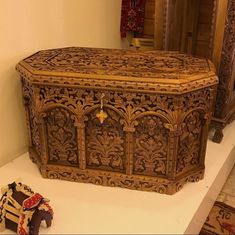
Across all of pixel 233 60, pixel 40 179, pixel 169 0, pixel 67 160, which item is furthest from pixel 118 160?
pixel 169 0

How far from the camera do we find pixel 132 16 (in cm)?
187

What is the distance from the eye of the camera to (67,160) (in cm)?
124

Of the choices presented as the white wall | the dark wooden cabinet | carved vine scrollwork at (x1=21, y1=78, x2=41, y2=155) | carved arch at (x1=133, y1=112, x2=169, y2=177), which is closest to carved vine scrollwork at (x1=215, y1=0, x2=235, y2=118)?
the dark wooden cabinet

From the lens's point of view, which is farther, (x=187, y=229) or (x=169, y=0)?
(x=169, y=0)

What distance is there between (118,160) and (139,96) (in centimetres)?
27

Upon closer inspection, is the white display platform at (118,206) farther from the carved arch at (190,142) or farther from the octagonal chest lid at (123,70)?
the octagonal chest lid at (123,70)

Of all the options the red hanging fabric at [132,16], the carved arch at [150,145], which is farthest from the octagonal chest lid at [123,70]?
the red hanging fabric at [132,16]

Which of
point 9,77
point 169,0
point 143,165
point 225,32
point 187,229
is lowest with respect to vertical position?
point 187,229

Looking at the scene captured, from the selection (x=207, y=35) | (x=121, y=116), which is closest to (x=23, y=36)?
(x=121, y=116)

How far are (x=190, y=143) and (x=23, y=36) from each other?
31.4 inches

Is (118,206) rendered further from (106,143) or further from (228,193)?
(228,193)

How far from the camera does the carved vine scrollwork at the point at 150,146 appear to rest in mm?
1113

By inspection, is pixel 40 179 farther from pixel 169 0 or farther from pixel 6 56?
pixel 169 0

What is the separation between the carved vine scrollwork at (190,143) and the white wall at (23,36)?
2.33ft
